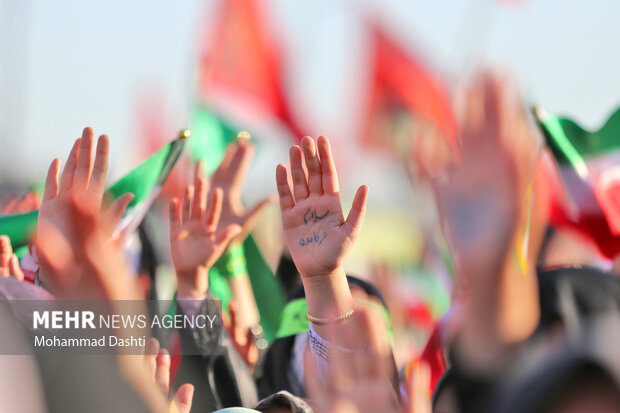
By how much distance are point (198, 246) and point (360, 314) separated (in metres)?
0.69

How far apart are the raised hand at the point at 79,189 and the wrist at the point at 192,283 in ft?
1.77

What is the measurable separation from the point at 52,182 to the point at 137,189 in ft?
2.62

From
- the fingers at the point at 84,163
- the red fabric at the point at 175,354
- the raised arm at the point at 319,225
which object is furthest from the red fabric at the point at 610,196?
the fingers at the point at 84,163

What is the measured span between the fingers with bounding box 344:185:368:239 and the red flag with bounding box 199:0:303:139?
2028mm

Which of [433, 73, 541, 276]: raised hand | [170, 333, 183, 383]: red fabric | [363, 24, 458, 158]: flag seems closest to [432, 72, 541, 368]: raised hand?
[433, 73, 541, 276]: raised hand

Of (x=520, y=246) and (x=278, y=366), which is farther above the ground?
(x=520, y=246)

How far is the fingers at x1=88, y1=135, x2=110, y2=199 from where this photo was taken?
4.65 feet

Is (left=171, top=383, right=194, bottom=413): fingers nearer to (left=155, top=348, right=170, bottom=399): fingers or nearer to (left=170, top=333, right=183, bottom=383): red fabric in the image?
(left=155, top=348, right=170, bottom=399): fingers

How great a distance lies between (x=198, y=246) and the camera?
1985 millimetres

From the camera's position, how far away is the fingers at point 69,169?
55.6 inches

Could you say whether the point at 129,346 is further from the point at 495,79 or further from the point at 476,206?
the point at 495,79

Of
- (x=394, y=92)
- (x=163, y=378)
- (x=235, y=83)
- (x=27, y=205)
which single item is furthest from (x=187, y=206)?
(x=394, y=92)

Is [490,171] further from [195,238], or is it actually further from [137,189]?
[137,189]

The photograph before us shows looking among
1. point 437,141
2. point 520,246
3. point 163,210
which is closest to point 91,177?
point 437,141
